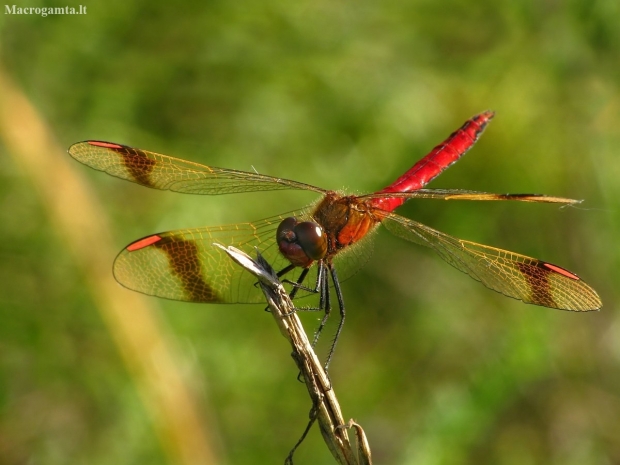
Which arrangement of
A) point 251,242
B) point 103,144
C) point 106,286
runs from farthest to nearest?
point 106,286
point 251,242
point 103,144

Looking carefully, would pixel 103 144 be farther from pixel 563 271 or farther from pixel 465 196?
pixel 563 271

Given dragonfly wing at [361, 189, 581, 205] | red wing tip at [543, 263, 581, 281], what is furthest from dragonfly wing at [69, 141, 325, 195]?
red wing tip at [543, 263, 581, 281]

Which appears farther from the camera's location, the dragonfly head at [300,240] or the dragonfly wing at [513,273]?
the dragonfly head at [300,240]

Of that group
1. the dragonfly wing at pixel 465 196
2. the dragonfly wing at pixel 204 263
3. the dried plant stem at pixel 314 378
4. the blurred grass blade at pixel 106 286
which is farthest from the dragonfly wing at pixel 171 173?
the dried plant stem at pixel 314 378
